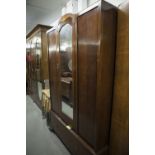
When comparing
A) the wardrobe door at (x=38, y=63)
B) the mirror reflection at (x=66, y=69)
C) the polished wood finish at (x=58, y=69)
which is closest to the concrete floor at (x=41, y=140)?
the polished wood finish at (x=58, y=69)

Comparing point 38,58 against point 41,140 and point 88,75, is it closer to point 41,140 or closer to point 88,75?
point 41,140

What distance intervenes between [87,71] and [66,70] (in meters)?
0.55

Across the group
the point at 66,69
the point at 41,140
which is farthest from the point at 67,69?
the point at 41,140

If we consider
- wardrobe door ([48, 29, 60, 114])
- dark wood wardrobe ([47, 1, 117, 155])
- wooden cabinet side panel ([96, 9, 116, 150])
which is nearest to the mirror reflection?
dark wood wardrobe ([47, 1, 117, 155])

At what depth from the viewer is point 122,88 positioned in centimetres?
125

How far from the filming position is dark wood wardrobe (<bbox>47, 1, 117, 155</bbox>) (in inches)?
47.0

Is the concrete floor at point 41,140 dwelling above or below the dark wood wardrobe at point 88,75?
below

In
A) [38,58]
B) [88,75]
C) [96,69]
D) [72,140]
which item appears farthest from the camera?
[38,58]

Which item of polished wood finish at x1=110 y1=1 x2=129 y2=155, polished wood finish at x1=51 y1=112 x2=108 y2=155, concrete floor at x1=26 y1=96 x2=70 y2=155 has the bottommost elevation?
concrete floor at x1=26 y1=96 x2=70 y2=155

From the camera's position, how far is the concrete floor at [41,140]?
79.1 inches

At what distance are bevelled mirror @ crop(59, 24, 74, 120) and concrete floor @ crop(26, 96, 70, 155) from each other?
56cm

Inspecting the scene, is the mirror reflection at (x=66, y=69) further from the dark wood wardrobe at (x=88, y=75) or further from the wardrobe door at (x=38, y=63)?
the wardrobe door at (x=38, y=63)

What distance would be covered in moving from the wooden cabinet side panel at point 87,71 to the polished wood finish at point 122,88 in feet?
0.72

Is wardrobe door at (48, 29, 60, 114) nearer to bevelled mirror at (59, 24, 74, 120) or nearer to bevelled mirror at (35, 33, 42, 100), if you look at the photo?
bevelled mirror at (59, 24, 74, 120)
